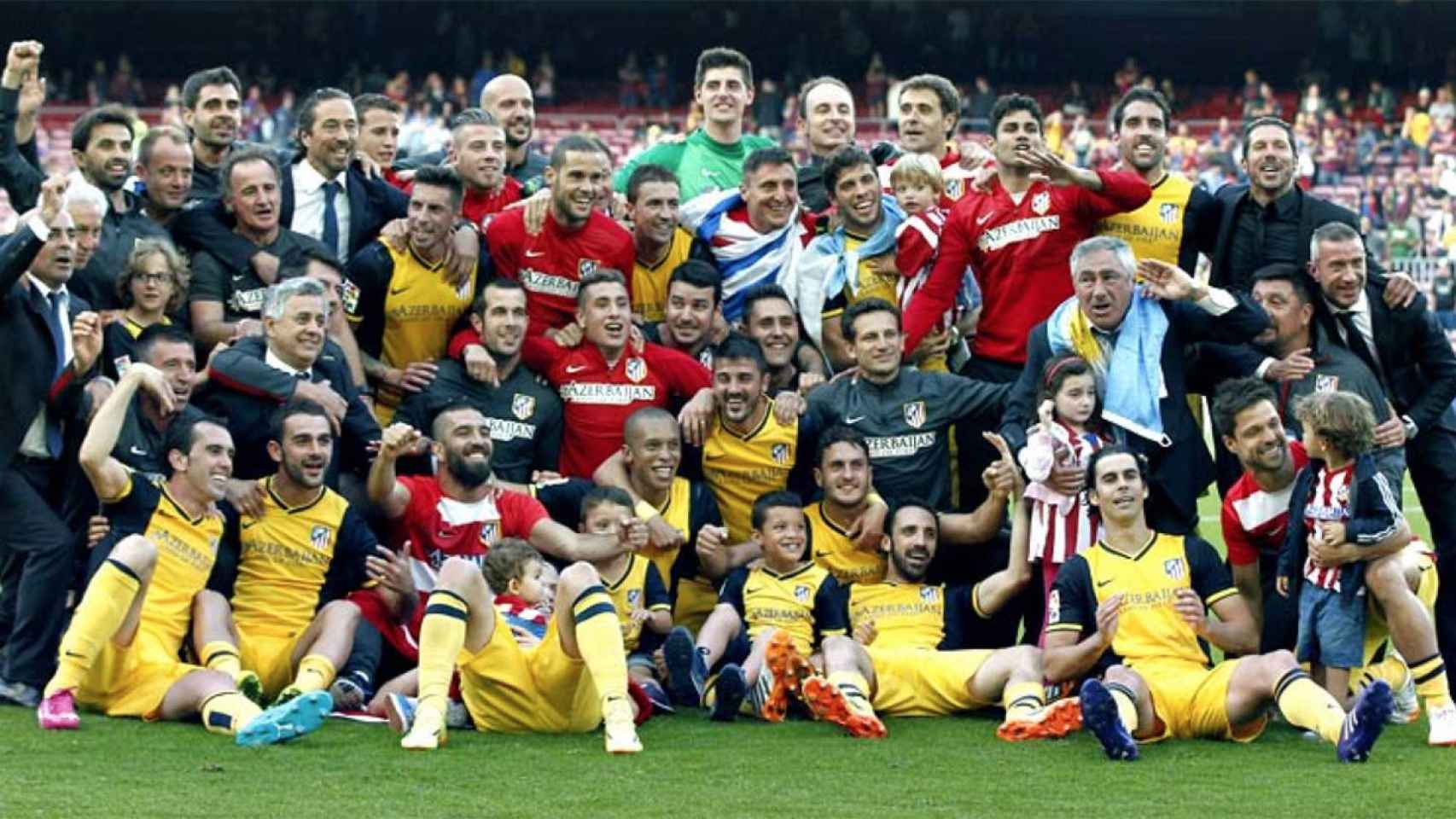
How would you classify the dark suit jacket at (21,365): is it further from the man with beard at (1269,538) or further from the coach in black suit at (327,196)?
the man with beard at (1269,538)

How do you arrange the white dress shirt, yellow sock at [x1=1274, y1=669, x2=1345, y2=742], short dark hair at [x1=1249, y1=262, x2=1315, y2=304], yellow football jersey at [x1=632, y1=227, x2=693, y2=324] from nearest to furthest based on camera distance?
yellow sock at [x1=1274, y1=669, x2=1345, y2=742] < short dark hair at [x1=1249, y1=262, x2=1315, y2=304] < the white dress shirt < yellow football jersey at [x1=632, y1=227, x2=693, y2=324]

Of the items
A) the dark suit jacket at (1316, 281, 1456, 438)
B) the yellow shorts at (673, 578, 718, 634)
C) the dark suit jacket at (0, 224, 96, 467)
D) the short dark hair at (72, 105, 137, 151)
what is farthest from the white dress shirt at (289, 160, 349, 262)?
the dark suit jacket at (1316, 281, 1456, 438)

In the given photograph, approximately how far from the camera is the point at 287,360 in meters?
9.17

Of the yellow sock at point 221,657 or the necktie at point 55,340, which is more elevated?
the necktie at point 55,340

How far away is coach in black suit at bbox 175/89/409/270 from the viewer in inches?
387

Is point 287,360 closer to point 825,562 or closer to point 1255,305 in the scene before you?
point 825,562

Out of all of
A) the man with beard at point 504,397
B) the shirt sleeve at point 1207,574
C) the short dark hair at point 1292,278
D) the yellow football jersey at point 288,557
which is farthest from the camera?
the man with beard at point 504,397

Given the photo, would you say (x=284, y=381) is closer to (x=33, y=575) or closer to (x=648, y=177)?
(x=33, y=575)

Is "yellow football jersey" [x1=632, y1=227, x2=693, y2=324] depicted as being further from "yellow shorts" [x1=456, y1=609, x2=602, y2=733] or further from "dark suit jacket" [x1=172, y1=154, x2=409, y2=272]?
"yellow shorts" [x1=456, y1=609, x2=602, y2=733]

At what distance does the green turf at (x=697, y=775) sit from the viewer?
685 cm

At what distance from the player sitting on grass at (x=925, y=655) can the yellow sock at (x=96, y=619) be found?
2.28 metres

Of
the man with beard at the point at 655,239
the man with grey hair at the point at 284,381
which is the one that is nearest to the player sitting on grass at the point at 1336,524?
the man with beard at the point at 655,239

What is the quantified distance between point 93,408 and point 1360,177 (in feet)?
94.6

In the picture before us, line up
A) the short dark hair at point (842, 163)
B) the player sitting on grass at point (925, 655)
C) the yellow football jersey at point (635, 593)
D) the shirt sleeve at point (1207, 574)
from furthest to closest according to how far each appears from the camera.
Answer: the short dark hair at point (842, 163)
the yellow football jersey at point (635, 593)
the shirt sleeve at point (1207, 574)
the player sitting on grass at point (925, 655)
